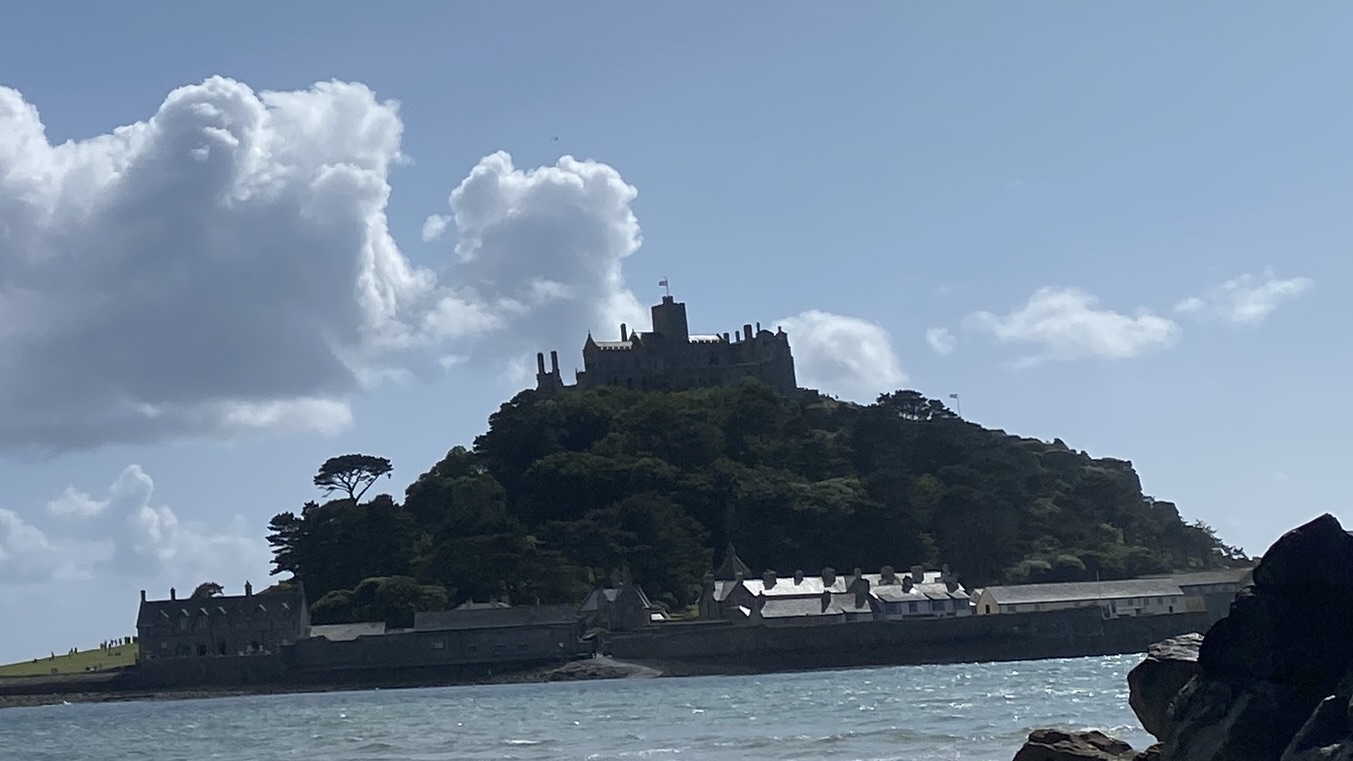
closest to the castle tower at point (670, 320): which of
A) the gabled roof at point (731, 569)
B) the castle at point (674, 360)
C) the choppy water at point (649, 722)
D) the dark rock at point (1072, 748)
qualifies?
the castle at point (674, 360)

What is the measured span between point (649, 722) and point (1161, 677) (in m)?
21.7

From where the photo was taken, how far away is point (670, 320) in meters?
115

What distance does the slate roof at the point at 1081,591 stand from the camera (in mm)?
78875

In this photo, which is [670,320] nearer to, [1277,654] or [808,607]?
[808,607]

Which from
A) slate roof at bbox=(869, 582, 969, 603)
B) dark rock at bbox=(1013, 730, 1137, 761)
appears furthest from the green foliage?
dark rock at bbox=(1013, 730, 1137, 761)

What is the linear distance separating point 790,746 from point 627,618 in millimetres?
50400

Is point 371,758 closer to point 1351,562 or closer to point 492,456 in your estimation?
point 1351,562

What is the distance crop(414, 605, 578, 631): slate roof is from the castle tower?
130 ft

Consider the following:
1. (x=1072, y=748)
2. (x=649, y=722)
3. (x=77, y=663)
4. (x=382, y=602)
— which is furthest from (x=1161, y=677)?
(x=77, y=663)

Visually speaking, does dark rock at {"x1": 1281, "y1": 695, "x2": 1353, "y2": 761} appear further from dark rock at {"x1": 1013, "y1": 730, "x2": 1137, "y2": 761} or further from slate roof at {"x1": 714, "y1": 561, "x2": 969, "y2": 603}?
slate roof at {"x1": 714, "y1": 561, "x2": 969, "y2": 603}

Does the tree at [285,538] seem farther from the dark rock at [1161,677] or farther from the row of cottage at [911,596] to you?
the dark rock at [1161,677]

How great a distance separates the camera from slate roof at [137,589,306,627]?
79812 millimetres

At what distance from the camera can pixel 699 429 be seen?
95062 mm

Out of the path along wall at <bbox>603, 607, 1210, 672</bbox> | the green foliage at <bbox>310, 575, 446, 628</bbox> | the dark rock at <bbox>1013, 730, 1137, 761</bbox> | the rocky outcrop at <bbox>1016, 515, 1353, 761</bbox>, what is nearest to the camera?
the rocky outcrop at <bbox>1016, 515, 1353, 761</bbox>
